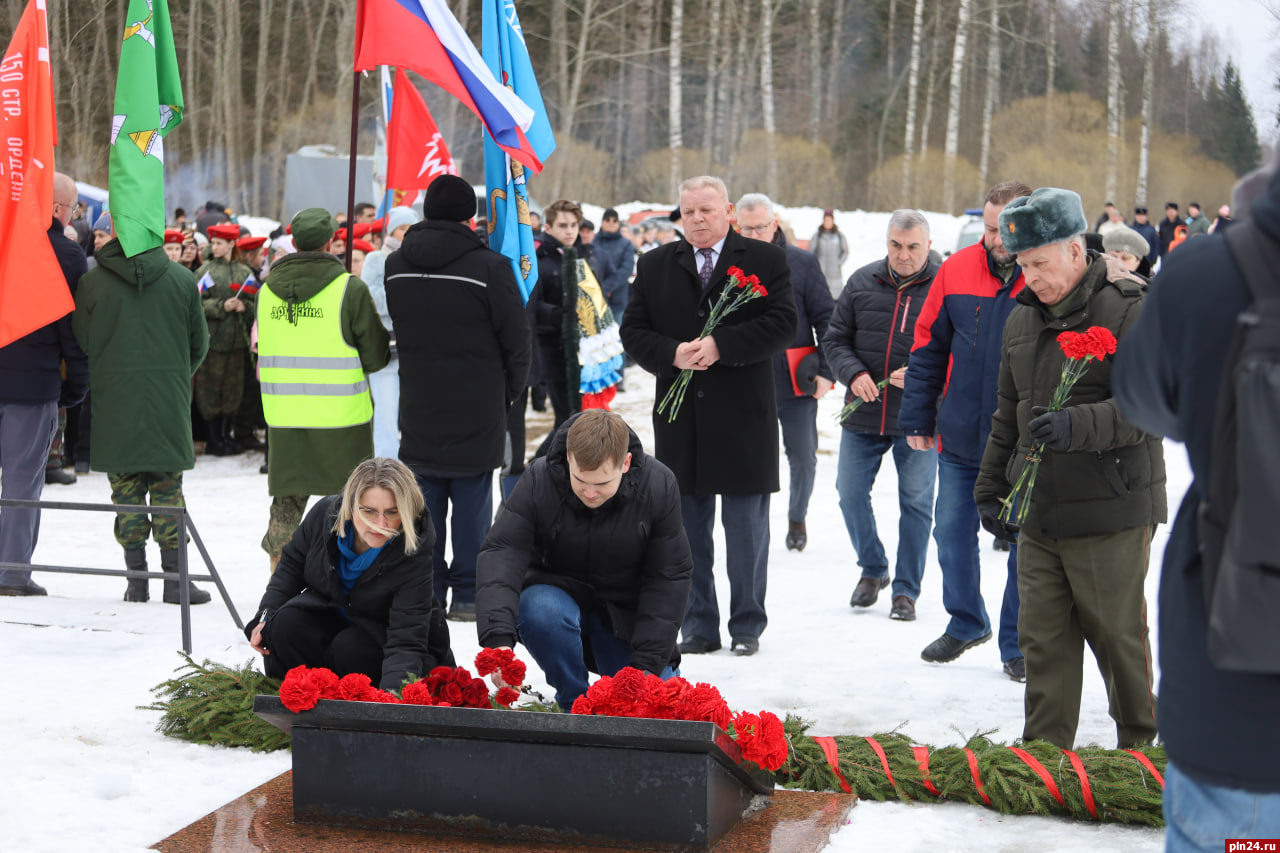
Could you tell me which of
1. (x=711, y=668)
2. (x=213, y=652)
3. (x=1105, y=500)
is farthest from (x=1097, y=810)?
(x=213, y=652)

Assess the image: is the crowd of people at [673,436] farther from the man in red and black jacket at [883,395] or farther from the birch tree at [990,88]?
the birch tree at [990,88]

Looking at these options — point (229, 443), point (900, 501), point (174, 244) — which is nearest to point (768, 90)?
point (229, 443)

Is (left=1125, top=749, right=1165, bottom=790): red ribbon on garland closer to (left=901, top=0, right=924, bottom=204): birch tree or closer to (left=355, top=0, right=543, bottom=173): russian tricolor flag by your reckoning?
(left=355, top=0, right=543, bottom=173): russian tricolor flag

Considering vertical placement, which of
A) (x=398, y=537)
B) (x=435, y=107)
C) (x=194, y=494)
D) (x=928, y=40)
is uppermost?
(x=928, y=40)

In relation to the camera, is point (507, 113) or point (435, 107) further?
point (435, 107)

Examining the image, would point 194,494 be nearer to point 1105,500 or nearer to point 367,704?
point 367,704

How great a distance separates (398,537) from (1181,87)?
31737mm

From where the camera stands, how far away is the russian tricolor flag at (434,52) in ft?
21.3

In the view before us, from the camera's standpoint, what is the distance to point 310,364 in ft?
20.9

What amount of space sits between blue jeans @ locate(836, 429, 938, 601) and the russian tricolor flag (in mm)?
2331

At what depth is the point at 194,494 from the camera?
985 cm

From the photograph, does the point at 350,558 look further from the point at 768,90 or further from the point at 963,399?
the point at 768,90

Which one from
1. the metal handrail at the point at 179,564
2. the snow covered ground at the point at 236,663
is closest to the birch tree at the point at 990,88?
the snow covered ground at the point at 236,663

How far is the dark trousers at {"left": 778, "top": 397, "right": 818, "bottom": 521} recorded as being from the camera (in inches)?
307
